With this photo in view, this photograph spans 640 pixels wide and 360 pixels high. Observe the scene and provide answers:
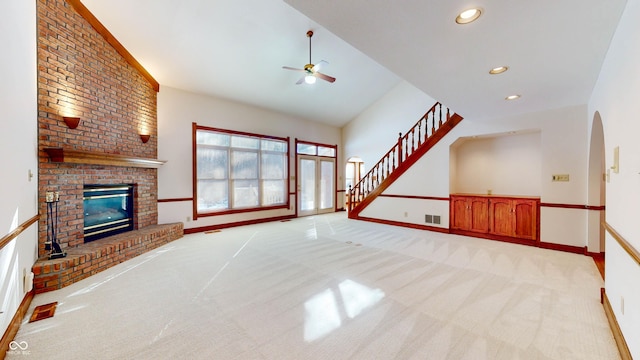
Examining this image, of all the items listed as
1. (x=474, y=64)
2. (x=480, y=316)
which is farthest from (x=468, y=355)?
(x=474, y=64)

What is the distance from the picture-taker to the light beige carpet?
6.14 feet

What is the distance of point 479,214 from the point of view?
17.2ft

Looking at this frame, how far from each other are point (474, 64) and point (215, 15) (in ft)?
13.1

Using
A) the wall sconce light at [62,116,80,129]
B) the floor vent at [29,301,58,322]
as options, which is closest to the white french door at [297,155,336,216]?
the wall sconce light at [62,116,80,129]

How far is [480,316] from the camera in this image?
2285 millimetres

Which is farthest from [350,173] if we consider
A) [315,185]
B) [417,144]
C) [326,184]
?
[417,144]

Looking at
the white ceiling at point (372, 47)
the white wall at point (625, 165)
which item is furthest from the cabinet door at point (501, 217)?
the white wall at point (625, 165)

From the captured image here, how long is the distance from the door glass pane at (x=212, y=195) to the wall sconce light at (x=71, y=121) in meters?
2.80

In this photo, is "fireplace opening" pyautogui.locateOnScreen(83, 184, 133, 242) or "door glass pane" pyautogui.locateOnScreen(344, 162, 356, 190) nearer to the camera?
"fireplace opening" pyautogui.locateOnScreen(83, 184, 133, 242)

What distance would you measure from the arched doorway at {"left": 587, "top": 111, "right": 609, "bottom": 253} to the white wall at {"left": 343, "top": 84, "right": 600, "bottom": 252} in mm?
103

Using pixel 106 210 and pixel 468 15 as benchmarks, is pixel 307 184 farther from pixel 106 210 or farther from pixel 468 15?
pixel 468 15

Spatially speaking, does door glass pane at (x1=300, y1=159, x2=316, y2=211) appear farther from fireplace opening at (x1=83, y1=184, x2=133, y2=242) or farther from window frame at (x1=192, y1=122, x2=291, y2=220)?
fireplace opening at (x1=83, y1=184, x2=133, y2=242)

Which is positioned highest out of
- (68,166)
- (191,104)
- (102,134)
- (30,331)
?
(191,104)

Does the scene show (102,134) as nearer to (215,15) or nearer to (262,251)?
(215,15)
